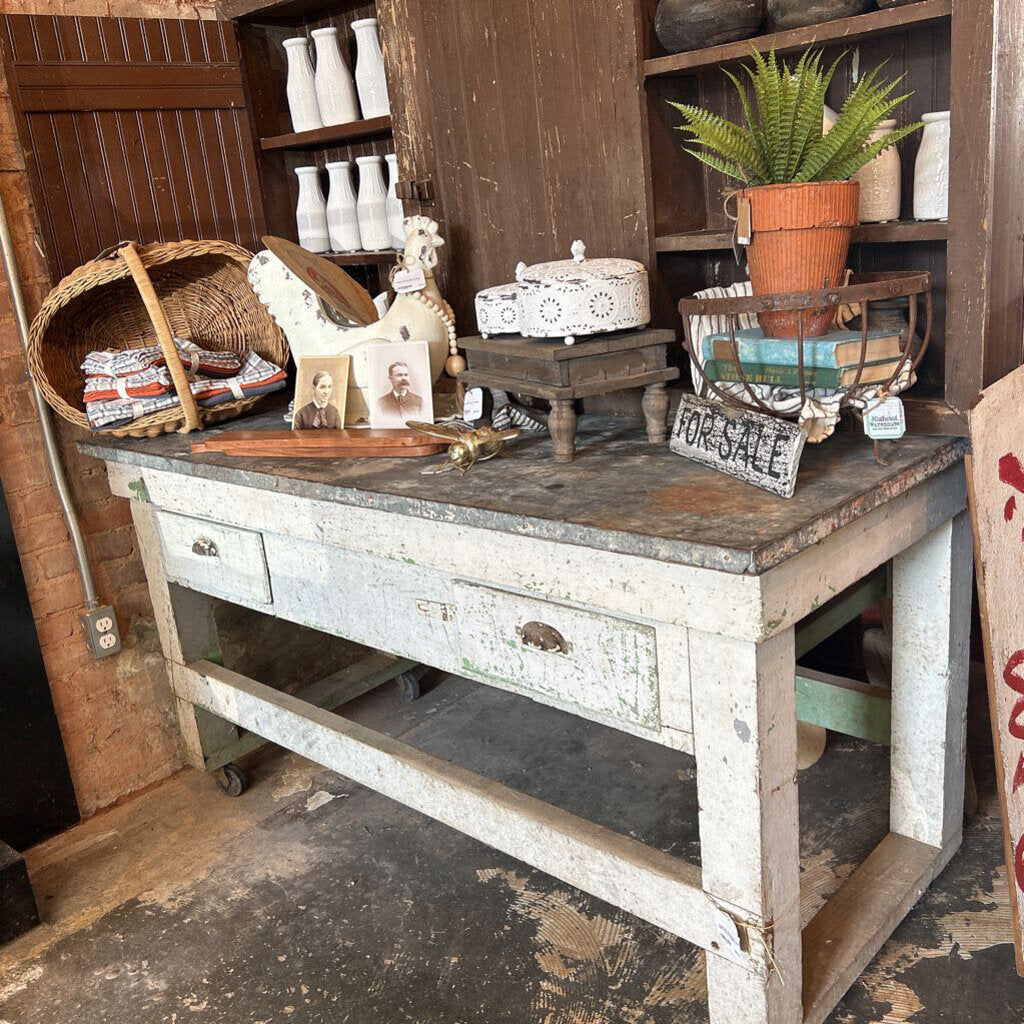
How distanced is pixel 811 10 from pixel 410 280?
35.0 inches

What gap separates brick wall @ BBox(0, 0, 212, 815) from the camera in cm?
224

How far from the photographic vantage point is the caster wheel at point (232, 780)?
2484 mm

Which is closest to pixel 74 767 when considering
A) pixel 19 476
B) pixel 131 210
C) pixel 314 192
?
pixel 19 476

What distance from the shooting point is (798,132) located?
1.52 metres

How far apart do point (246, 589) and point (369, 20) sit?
1.39 m

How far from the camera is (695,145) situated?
1.92 meters

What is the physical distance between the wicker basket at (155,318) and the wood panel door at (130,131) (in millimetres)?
136

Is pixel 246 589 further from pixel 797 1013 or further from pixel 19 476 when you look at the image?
pixel 797 1013

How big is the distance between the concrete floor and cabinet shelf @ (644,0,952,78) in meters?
1.54

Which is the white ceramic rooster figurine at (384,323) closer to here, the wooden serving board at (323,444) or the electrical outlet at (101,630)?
the wooden serving board at (323,444)

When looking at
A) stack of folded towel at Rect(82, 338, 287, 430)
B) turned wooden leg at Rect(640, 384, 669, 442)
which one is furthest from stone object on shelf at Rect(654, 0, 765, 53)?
stack of folded towel at Rect(82, 338, 287, 430)

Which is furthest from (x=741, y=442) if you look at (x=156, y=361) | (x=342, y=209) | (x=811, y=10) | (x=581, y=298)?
(x=342, y=209)

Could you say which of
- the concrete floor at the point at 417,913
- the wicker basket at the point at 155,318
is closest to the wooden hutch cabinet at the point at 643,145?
the wicker basket at the point at 155,318

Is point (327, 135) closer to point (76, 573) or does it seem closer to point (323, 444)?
point (323, 444)
